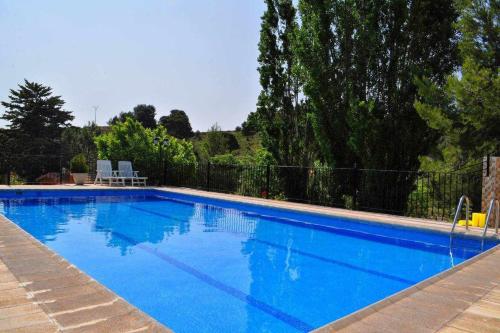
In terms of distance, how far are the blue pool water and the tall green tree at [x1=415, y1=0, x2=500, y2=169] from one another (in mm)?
3091

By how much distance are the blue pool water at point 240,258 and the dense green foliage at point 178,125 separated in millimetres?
45006

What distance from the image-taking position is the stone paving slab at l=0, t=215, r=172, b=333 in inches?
95.4

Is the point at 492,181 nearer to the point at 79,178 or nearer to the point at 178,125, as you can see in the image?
the point at 79,178

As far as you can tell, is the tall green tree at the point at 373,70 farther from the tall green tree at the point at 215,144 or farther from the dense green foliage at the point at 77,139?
the dense green foliage at the point at 77,139

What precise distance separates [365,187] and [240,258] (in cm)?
504

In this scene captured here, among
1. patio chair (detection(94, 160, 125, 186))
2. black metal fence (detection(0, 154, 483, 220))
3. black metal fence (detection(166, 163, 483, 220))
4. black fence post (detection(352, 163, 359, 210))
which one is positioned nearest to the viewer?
black metal fence (detection(166, 163, 483, 220))

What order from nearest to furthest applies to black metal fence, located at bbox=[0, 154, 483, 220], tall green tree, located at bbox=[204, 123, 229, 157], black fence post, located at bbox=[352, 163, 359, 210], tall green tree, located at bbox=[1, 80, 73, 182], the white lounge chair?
1. black metal fence, located at bbox=[0, 154, 483, 220]
2. black fence post, located at bbox=[352, 163, 359, 210]
3. the white lounge chair
4. tall green tree, located at bbox=[204, 123, 229, 157]
5. tall green tree, located at bbox=[1, 80, 73, 182]

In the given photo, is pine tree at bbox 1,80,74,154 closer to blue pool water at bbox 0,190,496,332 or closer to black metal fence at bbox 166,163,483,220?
blue pool water at bbox 0,190,496,332

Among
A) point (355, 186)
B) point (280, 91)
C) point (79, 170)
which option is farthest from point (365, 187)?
point (79, 170)

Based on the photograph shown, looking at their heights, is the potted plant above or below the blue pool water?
above

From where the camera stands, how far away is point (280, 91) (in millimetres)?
12969

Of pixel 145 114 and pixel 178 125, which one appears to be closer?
pixel 178 125

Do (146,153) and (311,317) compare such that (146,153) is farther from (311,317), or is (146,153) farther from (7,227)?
(311,317)

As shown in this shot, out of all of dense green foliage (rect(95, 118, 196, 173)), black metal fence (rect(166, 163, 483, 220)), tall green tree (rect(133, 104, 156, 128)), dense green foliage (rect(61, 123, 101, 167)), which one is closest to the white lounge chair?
dense green foliage (rect(95, 118, 196, 173))
